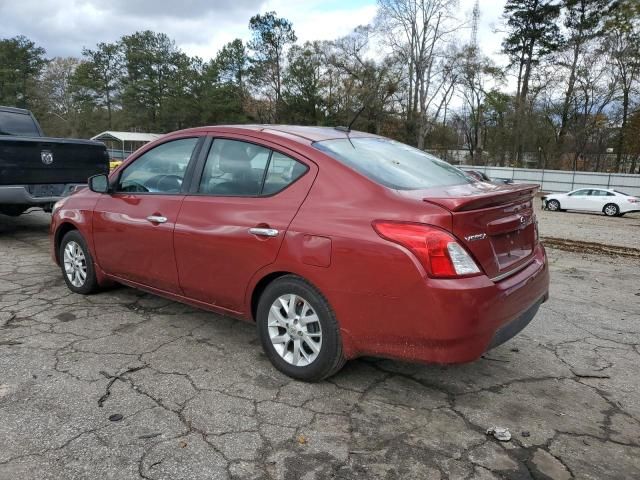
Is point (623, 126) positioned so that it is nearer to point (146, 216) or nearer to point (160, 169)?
point (160, 169)

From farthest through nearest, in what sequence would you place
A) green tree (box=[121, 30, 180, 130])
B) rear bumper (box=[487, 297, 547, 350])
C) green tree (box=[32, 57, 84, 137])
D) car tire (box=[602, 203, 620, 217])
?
green tree (box=[32, 57, 84, 137]) < green tree (box=[121, 30, 180, 130]) < car tire (box=[602, 203, 620, 217]) < rear bumper (box=[487, 297, 547, 350])

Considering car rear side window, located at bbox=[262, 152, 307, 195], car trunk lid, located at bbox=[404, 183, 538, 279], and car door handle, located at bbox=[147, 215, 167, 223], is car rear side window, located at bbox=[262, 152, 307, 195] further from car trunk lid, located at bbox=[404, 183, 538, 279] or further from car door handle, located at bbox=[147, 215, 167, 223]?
Result: car door handle, located at bbox=[147, 215, 167, 223]

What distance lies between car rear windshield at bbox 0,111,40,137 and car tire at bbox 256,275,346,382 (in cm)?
821

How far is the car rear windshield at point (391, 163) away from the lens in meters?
3.19

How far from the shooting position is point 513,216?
317 cm

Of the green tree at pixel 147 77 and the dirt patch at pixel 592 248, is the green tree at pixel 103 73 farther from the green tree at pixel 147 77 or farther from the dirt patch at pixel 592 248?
the dirt patch at pixel 592 248

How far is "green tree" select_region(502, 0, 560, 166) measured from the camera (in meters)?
43.5

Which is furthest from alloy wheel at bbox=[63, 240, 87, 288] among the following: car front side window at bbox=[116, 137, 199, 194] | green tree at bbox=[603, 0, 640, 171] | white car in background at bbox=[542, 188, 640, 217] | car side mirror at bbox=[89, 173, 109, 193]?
green tree at bbox=[603, 0, 640, 171]


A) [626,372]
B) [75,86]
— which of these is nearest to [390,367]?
[626,372]

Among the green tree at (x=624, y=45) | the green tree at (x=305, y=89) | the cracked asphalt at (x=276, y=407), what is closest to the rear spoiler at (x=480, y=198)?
the cracked asphalt at (x=276, y=407)

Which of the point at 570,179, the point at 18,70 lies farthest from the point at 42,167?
the point at 18,70

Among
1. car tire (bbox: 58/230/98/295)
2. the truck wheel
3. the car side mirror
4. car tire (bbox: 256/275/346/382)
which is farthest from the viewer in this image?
the truck wheel

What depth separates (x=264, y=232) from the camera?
Result: 10.7 feet

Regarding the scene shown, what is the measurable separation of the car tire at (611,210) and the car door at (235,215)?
23.7 metres
